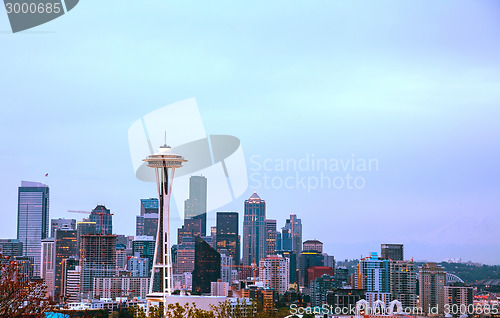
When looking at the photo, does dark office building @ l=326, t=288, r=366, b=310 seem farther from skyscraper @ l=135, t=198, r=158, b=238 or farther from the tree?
the tree

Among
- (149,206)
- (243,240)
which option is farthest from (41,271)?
(243,240)

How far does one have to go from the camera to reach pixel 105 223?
54.5m

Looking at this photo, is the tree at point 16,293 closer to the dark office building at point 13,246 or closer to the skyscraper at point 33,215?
the dark office building at point 13,246

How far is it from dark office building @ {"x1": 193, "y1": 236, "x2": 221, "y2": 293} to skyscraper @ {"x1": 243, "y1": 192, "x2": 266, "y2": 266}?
314 centimetres

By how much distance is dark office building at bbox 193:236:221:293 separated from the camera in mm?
43469

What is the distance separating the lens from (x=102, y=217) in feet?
180

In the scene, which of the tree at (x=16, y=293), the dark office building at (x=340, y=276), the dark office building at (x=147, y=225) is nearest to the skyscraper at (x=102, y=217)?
the dark office building at (x=147, y=225)

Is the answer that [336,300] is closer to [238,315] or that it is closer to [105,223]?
[238,315]

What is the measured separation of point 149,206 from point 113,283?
7.04 m

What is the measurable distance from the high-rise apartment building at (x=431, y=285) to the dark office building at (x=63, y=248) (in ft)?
76.1

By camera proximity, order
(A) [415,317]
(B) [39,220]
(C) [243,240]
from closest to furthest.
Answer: (A) [415,317] → (C) [243,240] → (B) [39,220]

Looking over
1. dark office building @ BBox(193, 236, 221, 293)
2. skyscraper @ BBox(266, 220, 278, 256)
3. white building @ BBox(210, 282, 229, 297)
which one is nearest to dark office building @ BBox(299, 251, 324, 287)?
skyscraper @ BBox(266, 220, 278, 256)

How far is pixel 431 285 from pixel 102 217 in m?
28.2

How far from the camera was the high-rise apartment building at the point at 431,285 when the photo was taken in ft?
105
